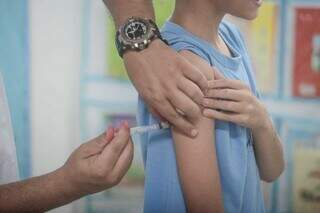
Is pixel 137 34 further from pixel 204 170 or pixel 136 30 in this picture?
pixel 204 170

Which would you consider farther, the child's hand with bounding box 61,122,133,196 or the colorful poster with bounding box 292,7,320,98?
the colorful poster with bounding box 292,7,320,98

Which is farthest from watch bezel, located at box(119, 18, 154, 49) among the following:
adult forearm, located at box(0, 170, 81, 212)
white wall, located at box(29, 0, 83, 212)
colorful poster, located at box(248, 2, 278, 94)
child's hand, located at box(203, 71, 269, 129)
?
colorful poster, located at box(248, 2, 278, 94)

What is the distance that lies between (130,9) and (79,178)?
0.31m

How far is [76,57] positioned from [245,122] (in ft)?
1.80

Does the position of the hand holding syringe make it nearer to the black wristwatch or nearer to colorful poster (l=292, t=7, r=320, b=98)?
the black wristwatch

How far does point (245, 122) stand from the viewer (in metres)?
0.74

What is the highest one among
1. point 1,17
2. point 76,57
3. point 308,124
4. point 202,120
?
point 1,17

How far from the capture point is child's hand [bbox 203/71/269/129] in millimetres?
698

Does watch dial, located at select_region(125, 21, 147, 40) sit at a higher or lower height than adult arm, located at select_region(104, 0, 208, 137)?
higher

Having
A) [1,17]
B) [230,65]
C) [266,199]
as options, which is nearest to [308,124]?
[266,199]

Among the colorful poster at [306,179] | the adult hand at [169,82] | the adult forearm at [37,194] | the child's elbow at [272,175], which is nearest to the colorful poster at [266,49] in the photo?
the colorful poster at [306,179]

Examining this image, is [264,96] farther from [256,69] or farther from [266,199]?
[266,199]

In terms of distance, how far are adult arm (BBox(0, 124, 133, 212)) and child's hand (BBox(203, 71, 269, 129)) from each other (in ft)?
0.51

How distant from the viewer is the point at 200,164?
69cm
